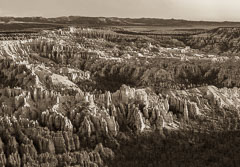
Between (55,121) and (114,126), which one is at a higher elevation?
(55,121)

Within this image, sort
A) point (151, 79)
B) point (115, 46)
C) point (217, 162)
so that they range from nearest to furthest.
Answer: point (217, 162) < point (151, 79) < point (115, 46)

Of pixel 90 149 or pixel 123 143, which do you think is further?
pixel 123 143

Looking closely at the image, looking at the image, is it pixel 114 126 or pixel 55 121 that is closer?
pixel 55 121

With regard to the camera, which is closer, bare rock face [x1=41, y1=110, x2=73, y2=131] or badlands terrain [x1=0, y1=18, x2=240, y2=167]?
badlands terrain [x1=0, y1=18, x2=240, y2=167]

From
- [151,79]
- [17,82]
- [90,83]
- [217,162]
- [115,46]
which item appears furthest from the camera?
[115,46]

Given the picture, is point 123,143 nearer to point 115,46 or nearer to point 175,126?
point 175,126

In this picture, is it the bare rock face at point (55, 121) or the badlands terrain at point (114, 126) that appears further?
the bare rock face at point (55, 121)

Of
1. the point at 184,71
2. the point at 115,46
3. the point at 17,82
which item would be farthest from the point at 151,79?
the point at 115,46

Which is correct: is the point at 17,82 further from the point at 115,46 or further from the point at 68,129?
the point at 115,46

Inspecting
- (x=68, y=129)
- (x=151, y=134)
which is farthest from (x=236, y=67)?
(x=68, y=129)
